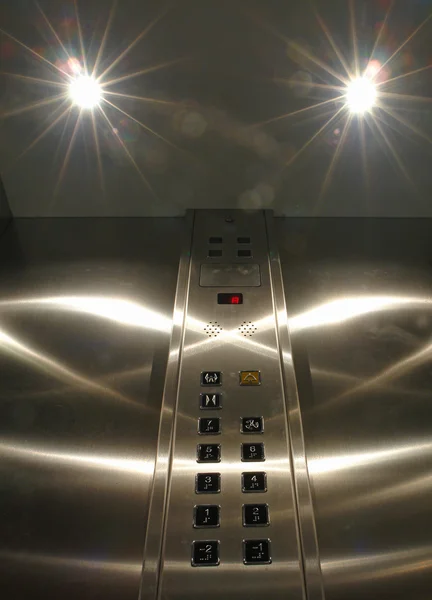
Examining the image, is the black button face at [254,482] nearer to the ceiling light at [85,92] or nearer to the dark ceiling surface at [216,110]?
the dark ceiling surface at [216,110]

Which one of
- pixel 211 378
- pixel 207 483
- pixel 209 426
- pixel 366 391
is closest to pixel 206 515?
pixel 207 483

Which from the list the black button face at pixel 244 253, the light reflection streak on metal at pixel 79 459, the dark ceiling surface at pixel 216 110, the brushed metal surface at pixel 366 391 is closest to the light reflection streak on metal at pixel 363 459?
the brushed metal surface at pixel 366 391

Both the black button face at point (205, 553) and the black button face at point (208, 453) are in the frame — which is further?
the black button face at point (208, 453)

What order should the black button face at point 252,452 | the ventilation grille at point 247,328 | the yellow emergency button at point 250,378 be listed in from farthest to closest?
the ventilation grille at point 247,328 < the yellow emergency button at point 250,378 < the black button face at point 252,452

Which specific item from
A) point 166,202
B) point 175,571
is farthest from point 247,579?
point 166,202

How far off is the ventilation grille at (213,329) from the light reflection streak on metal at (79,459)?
28 cm

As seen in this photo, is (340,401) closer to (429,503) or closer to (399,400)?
(399,400)

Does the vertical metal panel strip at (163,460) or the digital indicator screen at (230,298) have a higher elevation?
the digital indicator screen at (230,298)

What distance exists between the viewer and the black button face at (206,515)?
785mm

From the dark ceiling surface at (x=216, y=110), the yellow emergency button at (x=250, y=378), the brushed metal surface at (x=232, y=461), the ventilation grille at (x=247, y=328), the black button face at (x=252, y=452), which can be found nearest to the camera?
the brushed metal surface at (x=232, y=461)

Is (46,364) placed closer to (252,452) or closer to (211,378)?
(211,378)

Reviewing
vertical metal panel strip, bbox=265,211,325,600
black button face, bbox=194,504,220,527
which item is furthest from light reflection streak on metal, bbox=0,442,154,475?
vertical metal panel strip, bbox=265,211,325,600

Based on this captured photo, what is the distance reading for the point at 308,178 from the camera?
1436 mm

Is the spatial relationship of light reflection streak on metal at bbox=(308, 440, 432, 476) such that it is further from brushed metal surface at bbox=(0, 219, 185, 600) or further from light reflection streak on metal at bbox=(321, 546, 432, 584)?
brushed metal surface at bbox=(0, 219, 185, 600)
